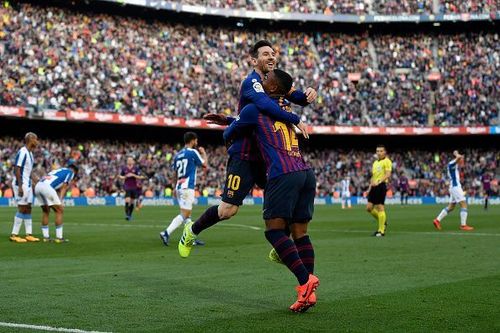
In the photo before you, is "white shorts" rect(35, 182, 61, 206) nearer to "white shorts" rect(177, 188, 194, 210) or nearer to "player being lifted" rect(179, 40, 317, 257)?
"white shorts" rect(177, 188, 194, 210)

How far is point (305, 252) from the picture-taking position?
7.87m

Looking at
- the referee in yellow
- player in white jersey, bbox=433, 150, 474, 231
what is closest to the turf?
the referee in yellow

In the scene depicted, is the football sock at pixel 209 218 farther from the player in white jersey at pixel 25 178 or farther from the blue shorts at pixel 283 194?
the player in white jersey at pixel 25 178

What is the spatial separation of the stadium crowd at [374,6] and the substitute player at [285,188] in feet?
176

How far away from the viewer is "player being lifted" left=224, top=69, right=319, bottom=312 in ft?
23.9

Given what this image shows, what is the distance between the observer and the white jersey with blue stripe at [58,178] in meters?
16.2

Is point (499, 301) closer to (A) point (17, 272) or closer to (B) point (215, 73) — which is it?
(A) point (17, 272)

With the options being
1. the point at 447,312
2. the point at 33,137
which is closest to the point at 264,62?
the point at 447,312

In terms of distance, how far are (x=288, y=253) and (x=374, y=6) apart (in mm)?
58423

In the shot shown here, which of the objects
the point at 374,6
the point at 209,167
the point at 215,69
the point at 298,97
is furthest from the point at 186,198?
the point at 374,6

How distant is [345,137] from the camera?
61625 millimetres

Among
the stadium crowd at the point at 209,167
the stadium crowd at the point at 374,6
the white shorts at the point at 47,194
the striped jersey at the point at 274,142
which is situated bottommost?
the stadium crowd at the point at 209,167

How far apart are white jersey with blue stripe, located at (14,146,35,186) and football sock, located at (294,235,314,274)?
Result: 964 centimetres

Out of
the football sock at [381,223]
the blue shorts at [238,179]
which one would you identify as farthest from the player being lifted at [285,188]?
the football sock at [381,223]
